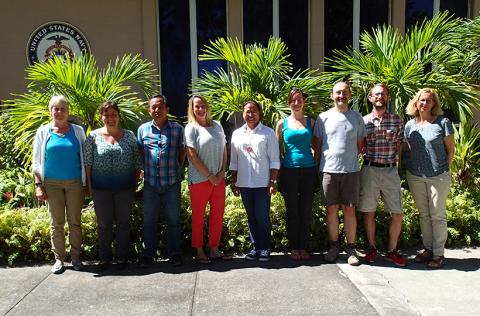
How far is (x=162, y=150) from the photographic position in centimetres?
439

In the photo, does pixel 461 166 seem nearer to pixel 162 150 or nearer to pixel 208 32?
pixel 162 150

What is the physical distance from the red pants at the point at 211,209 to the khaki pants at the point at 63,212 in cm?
110

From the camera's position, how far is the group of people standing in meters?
4.30

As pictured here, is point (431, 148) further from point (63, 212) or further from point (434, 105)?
point (63, 212)

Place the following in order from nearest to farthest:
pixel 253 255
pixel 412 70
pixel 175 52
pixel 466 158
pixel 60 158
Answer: pixel 60 158 < pixel 253 255 < pixel 412 70 < pixel 466 158 < pixel 175 52

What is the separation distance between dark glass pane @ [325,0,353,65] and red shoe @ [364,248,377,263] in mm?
4354

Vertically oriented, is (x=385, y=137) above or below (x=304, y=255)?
above

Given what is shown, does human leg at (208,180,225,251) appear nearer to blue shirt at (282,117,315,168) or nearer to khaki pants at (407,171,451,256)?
blue shirt at (282,117,315,168)

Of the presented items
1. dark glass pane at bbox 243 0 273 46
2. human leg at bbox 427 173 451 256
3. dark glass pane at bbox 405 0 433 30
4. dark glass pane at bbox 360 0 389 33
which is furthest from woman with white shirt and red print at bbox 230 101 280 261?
dark glass pane at bbox 405 0 433 30

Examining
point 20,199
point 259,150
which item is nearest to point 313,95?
point 259,150

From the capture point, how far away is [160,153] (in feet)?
14.4

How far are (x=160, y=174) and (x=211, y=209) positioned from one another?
26.2 inches

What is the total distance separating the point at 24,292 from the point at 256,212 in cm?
223

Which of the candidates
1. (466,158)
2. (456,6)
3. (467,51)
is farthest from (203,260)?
(456,6)
